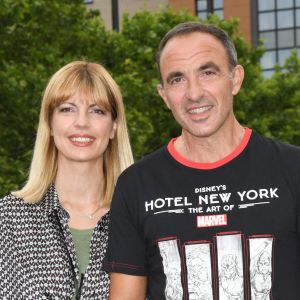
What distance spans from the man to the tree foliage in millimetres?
7039

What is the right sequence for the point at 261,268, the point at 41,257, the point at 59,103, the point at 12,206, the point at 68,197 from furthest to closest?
the point at 68,197 < the point at 59,103 < the point at 12,206 < the point at 41,257 < the point at 261,268

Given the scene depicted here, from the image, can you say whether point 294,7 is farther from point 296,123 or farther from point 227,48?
point 227,48

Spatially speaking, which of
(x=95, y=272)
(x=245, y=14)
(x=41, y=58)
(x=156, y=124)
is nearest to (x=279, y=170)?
(x=95, y=272)

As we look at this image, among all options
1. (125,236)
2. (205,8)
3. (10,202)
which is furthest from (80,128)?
(205,8)

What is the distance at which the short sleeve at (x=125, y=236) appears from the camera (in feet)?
12.9

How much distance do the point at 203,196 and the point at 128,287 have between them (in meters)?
0.66

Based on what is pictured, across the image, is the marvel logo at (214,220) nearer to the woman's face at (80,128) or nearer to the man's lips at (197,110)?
the man's lips at (197,110)

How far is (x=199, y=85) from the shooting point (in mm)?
3855

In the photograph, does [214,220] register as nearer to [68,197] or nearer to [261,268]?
[261,268]

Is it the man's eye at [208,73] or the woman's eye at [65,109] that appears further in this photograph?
the woman's eye at [65,109]

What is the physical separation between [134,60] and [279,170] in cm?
1192

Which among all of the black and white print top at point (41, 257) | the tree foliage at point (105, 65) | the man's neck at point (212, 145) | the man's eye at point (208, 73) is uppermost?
the tree foliage at point (105, 65)

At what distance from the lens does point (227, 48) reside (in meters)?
3.99

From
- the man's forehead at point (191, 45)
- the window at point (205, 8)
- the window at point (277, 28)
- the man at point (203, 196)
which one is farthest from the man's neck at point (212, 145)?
the window at point (277, 28)
